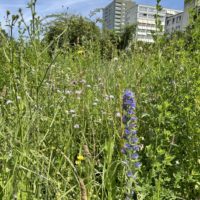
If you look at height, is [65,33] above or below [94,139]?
above

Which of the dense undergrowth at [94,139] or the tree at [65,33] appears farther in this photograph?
the tree at [65,33]

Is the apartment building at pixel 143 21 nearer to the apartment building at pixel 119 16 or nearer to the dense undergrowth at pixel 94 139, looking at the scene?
the apartment building at pixel 119 16

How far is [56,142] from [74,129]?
22 centimetres

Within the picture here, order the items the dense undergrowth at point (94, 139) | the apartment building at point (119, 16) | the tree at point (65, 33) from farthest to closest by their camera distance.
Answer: the apartment building at point (119, 16)
the tree at point (65, 33)
the dense undergrowth at point (94, 139)

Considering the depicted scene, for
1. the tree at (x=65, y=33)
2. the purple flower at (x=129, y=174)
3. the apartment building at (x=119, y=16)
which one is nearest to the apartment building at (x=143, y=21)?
the apartment building at (x=119, y=16)

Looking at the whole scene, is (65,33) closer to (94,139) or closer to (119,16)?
(94,139)

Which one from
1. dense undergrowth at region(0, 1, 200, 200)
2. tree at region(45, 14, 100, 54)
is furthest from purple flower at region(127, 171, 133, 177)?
tree at region(45, 14, 100, 54)

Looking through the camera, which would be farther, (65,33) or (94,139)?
(65,33)

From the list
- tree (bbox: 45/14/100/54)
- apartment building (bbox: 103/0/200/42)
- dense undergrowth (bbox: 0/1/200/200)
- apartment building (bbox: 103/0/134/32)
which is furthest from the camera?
apartment building (bbox: 103/0/134/32)

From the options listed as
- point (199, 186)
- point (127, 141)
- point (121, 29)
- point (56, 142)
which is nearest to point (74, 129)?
point (56, 142)

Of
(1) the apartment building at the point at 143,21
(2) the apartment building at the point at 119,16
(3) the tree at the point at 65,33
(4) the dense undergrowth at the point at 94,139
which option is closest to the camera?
(4) the dense undergrowth at the point at 94,139

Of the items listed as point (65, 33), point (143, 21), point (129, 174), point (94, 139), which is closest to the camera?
point (129, 174)

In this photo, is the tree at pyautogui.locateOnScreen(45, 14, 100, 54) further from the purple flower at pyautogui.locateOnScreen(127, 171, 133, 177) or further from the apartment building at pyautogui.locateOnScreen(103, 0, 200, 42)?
the purple flower at pyautogui.locateOnScreen(127, 171, 133, 177)

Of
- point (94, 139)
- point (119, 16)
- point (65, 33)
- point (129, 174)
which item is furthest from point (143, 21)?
point (129, 174)
